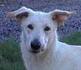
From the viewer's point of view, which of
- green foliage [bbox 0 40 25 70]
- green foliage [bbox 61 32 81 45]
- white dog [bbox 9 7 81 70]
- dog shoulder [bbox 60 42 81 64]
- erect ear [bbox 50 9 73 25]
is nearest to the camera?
white dog [bbox 9 7 81 70]

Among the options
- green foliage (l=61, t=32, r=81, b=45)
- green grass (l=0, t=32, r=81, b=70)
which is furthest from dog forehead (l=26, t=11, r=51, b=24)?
green foliage (l=61, t=32, r=81, b=45)

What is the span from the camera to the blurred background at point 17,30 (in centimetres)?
885

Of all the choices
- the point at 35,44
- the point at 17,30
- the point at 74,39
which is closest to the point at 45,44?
the point at 35,44

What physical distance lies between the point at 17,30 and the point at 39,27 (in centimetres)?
594

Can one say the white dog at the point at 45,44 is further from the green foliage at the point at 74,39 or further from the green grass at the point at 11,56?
the green foliage at the point at 74,39

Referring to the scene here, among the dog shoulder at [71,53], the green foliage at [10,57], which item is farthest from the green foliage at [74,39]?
the dog shoulder at [71,53]

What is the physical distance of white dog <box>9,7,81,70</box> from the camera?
595 cm

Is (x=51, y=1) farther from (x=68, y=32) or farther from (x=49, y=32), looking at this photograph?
(x=49, y=32)

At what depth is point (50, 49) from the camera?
20.4ft

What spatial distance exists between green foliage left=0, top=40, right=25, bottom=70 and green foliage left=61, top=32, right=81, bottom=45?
1419 mm

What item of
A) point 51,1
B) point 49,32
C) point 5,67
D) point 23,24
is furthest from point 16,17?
point 51,1

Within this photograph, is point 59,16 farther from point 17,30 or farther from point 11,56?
point 17,30

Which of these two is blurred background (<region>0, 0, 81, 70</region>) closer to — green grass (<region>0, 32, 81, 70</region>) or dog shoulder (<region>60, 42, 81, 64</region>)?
green grass (<region>0, 32, 81, 70</region>)

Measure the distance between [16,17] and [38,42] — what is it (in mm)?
716
